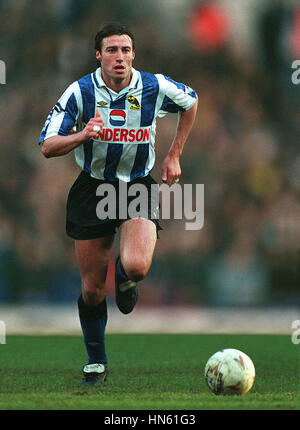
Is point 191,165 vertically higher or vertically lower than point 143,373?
higher

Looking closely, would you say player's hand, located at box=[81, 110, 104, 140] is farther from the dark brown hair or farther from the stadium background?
the stadium background

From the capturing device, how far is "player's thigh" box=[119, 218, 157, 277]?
17.8ft

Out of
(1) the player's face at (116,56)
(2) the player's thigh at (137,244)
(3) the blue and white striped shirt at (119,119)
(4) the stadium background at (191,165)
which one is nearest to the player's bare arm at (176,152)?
(3) the blue and white striped shirt at (119,119)

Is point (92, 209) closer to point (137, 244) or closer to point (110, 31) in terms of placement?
point (137, 244)

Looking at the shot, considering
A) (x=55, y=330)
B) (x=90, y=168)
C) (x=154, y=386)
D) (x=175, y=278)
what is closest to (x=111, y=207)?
(x=90, y=168)

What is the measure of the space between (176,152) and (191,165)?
7471 mm

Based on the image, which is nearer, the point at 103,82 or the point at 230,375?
the point at 230,375

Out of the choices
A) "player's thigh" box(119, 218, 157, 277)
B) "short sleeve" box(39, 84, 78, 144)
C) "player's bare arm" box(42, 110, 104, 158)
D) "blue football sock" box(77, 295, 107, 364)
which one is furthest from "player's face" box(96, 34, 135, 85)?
"blue football sock" box(77, 295, 107, 364)

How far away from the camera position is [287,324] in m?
11.3

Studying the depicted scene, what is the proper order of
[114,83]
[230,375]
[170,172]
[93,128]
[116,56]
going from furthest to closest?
1. [170,172]
2. [114,83]
3. [116,56]
4. [93,128]
5. [230,375]

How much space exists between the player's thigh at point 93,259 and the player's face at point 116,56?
1079mm

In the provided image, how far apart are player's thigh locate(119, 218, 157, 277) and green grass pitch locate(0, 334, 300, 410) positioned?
775 mm

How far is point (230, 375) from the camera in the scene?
4.98 metres

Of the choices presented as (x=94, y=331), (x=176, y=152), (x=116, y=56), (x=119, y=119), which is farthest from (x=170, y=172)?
(x=94, y=331)
